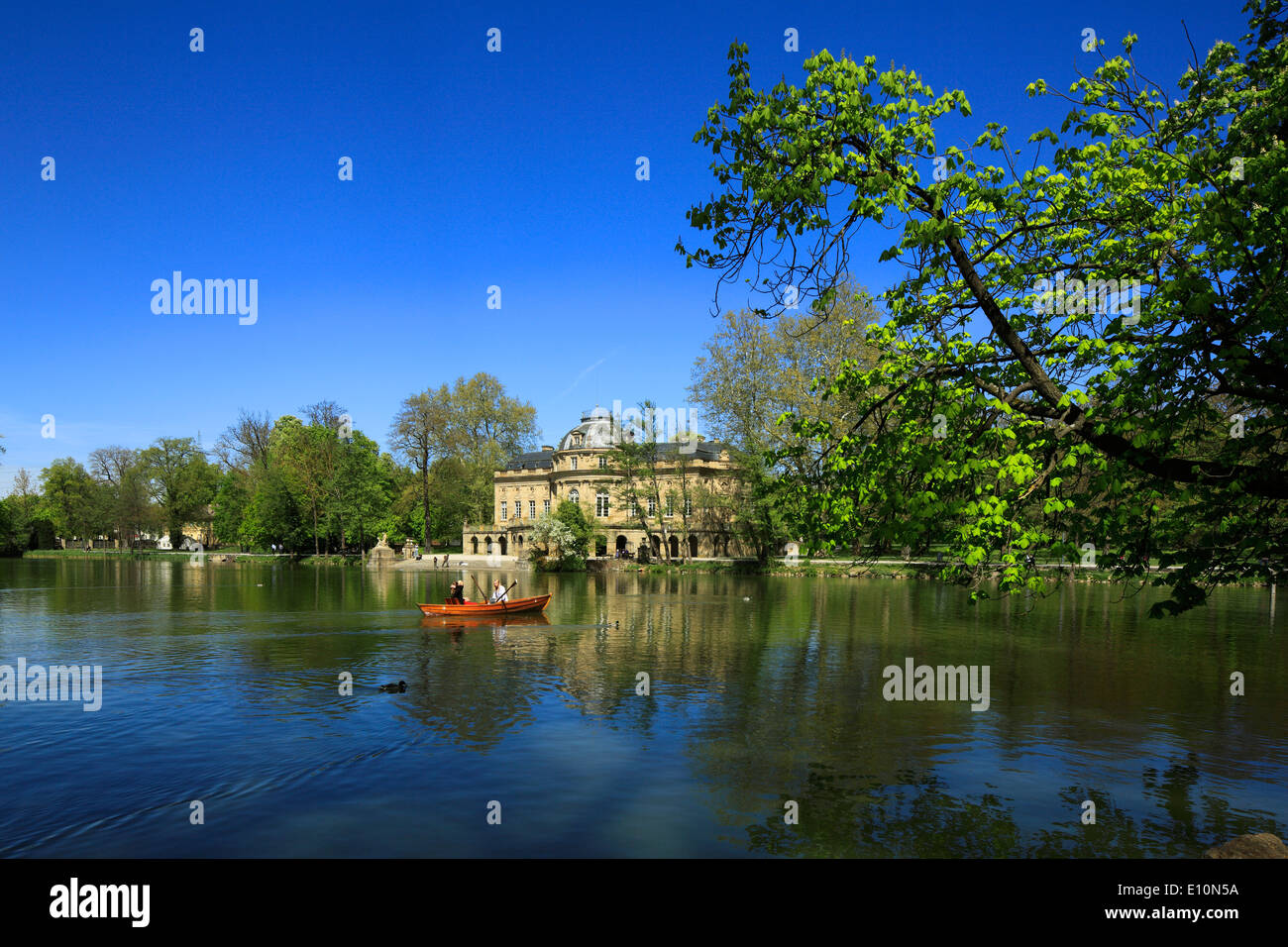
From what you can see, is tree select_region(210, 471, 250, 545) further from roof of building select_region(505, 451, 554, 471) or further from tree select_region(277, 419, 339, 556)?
roof of building select_region(505, 451, 554, 471)

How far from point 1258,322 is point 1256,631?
27.0 m

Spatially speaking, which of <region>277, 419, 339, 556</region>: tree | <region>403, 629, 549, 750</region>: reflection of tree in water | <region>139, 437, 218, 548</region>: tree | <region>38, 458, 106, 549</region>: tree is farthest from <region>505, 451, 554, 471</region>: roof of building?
<region>403, 629, 549, 750</region>: reflection of tree in water

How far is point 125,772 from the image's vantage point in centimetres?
1259

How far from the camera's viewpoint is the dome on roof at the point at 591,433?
83688 millimetres

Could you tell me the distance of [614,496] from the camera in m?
77.9

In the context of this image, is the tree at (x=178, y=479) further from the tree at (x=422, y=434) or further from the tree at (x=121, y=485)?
the tree at (x=422, y=434)

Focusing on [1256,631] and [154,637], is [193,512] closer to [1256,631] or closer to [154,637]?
[154,637]

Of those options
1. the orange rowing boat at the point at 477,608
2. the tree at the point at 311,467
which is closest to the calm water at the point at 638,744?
the orange rowing boat at the point at 477,608

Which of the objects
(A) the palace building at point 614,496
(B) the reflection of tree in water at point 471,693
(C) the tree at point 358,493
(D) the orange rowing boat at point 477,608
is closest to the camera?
(B) the reflection of tree in water at point 471,693

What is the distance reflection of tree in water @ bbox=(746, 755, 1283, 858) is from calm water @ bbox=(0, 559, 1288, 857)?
42 mm

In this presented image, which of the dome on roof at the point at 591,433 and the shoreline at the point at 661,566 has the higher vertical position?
the dome on roof at the point at 591,433

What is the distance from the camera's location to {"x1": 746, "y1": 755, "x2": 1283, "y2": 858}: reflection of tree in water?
9789 mm

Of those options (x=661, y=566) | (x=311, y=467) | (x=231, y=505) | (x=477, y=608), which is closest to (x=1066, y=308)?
(x=477, y=608)

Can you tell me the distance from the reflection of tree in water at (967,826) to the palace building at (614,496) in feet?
176
